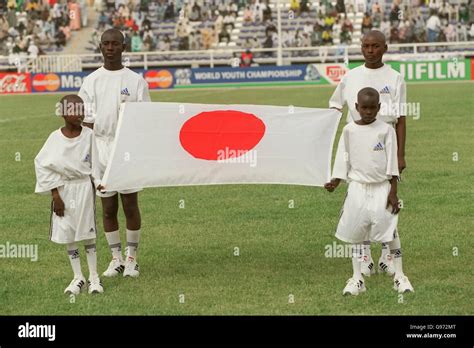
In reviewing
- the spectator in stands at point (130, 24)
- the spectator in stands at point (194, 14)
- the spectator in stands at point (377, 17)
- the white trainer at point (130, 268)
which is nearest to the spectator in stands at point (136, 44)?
the spectator in stands at point (130, 24)

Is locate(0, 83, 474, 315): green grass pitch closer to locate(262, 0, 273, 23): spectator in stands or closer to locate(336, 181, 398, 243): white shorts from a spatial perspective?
locate(336, 181, 398, 243): white shorts

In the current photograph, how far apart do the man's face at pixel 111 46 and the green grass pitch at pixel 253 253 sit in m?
2.12

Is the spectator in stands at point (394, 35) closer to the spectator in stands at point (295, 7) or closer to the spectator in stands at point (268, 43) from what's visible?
the spectator in stands at point (295, 7)

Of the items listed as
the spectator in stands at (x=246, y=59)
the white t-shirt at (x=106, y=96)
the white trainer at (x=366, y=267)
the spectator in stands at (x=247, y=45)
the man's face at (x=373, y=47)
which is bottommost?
the spectator in stands at (x=246, y=59)

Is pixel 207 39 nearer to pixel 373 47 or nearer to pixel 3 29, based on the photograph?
pixel 3 29

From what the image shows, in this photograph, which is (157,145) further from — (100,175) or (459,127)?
(459,127)

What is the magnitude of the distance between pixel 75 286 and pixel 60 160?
3.83ft

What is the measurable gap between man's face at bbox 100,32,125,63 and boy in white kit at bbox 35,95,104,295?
65 cm

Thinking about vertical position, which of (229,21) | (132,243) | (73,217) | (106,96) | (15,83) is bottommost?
(15,83)

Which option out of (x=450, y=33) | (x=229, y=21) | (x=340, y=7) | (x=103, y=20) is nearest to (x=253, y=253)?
(x=450, y=33)

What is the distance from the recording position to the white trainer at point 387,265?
9.35 metres

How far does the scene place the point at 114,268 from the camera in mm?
9656
